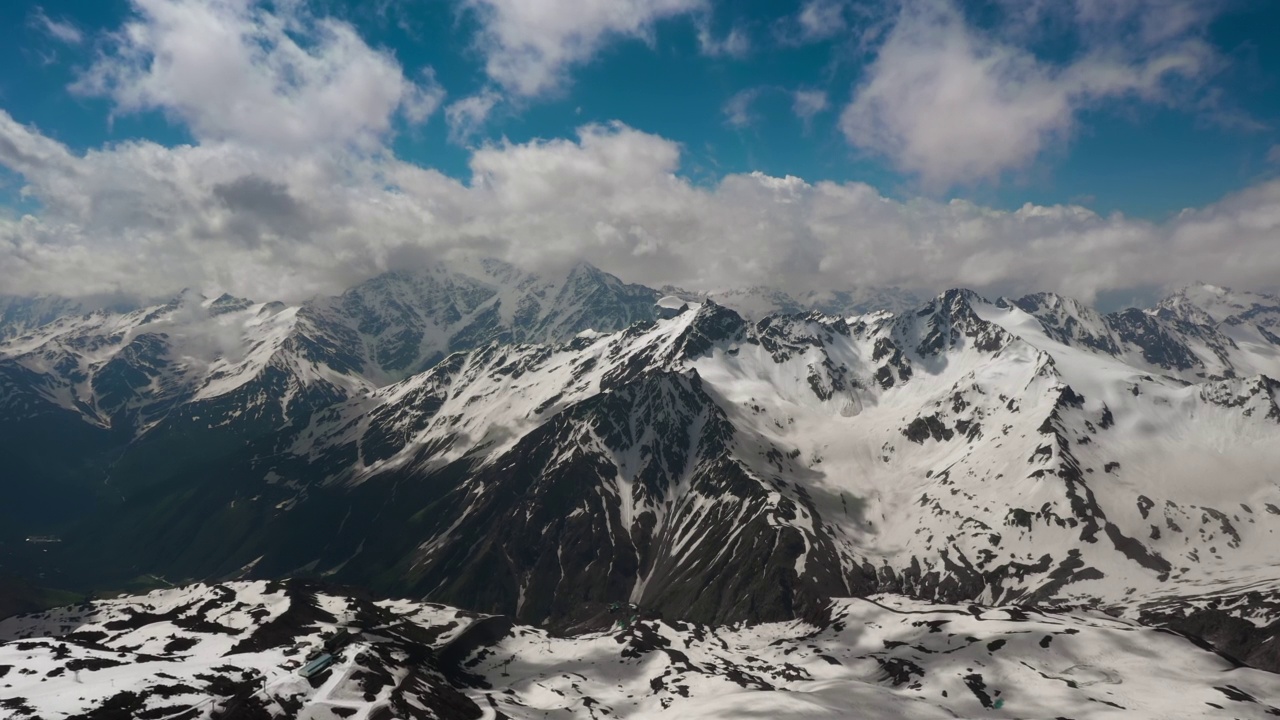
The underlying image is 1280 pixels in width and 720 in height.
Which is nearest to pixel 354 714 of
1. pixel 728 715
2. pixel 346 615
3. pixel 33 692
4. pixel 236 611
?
pixel 33 692

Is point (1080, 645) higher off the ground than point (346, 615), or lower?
higher

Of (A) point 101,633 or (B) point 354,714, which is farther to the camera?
(A) point 101,633

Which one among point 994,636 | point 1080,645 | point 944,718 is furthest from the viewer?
point 994,636

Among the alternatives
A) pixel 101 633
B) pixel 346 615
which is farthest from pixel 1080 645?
pixel 101 633

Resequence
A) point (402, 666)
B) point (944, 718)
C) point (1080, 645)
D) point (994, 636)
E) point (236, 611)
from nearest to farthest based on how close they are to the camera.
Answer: point (944, 718), point (402, 666), point (1080, 645), point (994, 636), point (236, 611)

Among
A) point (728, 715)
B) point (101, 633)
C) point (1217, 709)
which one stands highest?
point (1217, 709)

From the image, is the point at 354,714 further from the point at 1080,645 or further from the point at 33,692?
the point at 1080,645
